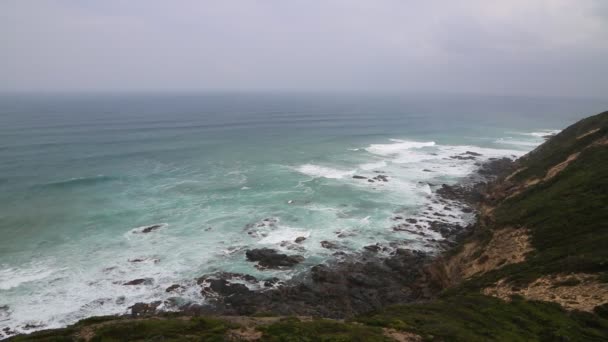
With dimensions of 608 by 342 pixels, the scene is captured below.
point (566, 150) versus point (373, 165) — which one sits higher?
point (566, 150)

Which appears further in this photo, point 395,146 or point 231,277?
point 395,146

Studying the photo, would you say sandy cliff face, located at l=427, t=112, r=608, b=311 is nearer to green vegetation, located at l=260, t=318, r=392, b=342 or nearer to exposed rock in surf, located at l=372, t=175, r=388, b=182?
green vegetation, located at l=260, t=318, r=392, b=342

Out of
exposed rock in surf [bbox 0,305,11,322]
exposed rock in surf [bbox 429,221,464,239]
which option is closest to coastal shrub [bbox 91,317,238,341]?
exposed rock in surf [bbox 0,305,11,322]

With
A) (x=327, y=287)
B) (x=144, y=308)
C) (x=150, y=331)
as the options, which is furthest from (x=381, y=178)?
(x=150, y=331)

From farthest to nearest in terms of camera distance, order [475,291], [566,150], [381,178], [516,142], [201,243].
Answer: [516,142] → [381,178] → [566,150] → [201,243] → [475,291]

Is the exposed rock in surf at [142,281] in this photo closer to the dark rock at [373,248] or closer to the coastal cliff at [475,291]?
the coastal cliff at [475,291]

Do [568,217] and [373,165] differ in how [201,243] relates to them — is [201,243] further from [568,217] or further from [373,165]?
[373,165]

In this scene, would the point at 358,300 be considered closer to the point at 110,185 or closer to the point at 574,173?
the point at 574,173
